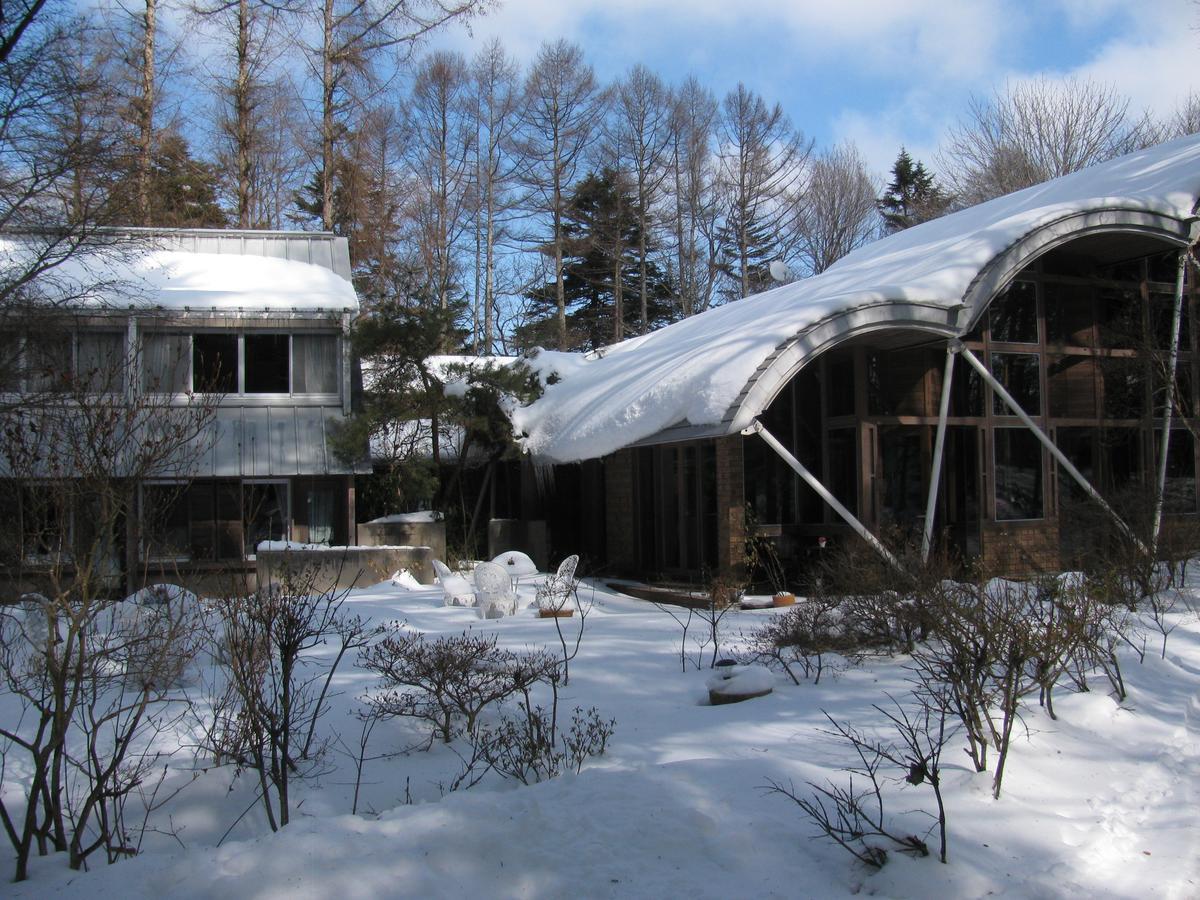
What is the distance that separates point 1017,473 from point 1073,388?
6.69ft

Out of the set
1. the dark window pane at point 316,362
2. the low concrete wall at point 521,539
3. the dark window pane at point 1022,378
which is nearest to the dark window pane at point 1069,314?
the dark window pane at point 1022,378

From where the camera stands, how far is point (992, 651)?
5176mm

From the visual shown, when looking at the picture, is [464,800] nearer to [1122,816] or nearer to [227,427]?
[1122,816]

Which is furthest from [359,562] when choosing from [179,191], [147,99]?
[179,191]

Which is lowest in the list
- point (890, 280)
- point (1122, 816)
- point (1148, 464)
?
point (1122, 816)

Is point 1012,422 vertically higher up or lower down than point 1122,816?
higher up

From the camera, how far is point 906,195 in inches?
1540

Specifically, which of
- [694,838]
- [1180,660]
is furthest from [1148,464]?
[694,838]

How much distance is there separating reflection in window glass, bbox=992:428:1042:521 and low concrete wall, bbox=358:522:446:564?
8912 mm

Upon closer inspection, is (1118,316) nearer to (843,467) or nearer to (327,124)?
(843,467)

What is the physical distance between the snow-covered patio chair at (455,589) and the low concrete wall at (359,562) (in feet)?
2.09

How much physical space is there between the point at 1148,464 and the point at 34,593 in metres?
15.0

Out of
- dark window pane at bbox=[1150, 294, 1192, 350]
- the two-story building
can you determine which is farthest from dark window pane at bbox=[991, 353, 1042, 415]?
the two-story building

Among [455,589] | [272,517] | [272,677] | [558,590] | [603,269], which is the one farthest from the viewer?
[603,269]
